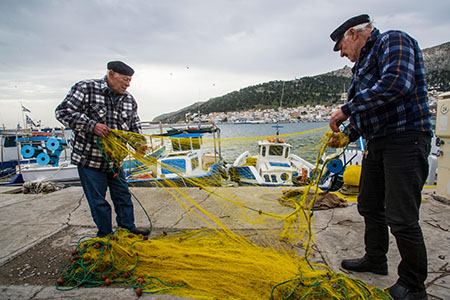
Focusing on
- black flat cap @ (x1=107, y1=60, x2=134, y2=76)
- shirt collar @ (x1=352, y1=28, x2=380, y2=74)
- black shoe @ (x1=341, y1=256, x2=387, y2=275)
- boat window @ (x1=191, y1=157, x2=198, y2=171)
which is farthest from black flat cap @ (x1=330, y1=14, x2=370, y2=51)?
boat window @ (x1=191, y1=157, x2=198, y2=171)

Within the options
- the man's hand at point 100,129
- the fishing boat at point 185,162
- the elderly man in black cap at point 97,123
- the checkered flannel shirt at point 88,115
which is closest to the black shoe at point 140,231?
the elderly man in black cap at point 97,123

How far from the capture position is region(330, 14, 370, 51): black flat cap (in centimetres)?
179

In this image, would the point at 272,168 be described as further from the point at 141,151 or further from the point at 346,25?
the point at 346,25

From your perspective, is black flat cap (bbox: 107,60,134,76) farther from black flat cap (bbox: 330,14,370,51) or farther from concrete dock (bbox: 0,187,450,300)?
black flat cap (bbox: 330,14,370,51)

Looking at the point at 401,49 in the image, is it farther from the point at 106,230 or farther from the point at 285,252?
the point at 106,230

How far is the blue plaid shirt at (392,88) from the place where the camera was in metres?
1.51

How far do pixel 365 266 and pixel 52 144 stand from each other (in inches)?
578

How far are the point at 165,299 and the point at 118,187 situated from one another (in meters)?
1.47

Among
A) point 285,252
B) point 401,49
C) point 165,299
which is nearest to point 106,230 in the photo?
point 165,299

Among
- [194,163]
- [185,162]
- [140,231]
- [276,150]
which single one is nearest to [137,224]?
[140,231]

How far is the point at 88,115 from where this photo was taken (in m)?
2.50

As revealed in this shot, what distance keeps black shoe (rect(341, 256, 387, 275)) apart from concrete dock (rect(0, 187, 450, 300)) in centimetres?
4

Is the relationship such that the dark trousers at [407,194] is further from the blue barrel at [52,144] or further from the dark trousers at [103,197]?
the blue barrel at [52,144]

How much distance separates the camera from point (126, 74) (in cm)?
254
